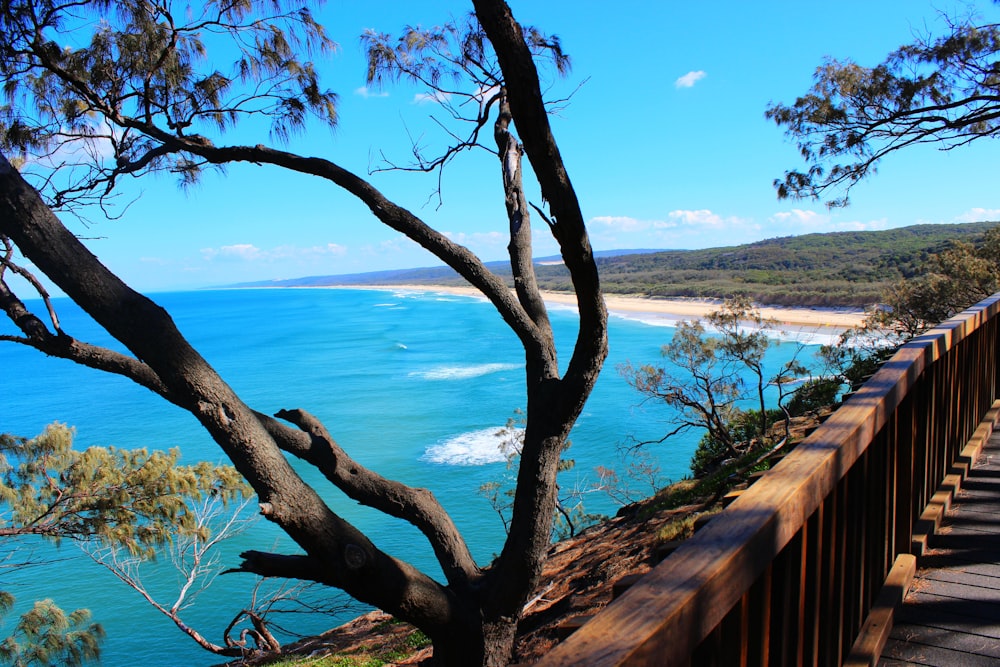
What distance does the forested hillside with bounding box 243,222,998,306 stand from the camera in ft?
136

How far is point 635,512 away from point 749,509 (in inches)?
324

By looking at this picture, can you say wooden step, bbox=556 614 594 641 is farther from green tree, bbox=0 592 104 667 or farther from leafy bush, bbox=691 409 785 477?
leafy bush, bbox=691 409 785 477

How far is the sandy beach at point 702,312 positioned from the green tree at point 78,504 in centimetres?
1652

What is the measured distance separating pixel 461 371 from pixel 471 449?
48.1ft

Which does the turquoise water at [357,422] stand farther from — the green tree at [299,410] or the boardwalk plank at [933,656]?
the boardwalk plank at [933,656]

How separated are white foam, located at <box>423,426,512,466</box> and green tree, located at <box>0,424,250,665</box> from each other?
10442mm

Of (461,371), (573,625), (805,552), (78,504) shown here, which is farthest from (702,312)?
(573,625)

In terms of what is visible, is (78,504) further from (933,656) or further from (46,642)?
(933,656)

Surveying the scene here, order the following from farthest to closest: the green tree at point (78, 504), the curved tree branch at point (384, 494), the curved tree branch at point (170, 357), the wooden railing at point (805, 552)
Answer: the green tree at point (78, 504) < the curved tree branch at point (384, 494) < the curved tree branch at point (170, 357) < the wooden railing at point (805, 552)

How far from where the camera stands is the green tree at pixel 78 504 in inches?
290

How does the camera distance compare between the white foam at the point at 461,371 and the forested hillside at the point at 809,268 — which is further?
the forested hillside at the point at 809,268

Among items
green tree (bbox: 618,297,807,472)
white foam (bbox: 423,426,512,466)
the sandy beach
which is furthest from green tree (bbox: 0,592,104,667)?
the sandy beach

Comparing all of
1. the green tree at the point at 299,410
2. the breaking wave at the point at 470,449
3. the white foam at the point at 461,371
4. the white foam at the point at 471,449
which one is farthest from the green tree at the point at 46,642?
the white foam at the point at 461,371

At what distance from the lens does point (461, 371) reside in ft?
112
